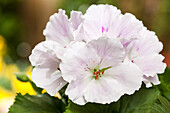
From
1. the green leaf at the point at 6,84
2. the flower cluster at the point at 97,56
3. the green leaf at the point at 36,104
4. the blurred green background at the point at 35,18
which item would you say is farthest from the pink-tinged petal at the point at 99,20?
the blurred green background at the point at 35,18

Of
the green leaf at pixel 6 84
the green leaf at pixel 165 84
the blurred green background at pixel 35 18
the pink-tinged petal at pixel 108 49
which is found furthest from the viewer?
the blurred green background at pixel 35 18

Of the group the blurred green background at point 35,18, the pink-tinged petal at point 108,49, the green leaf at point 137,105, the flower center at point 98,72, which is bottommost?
the green leaf at point 137,105

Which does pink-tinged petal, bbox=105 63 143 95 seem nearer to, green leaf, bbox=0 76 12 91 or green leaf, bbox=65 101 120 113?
green leaf, bbox=65 101 120 113

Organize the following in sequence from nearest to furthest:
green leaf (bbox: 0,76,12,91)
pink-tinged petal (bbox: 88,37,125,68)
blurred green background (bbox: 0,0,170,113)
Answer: pink-tinged petal (bbox: 88,37,125,68) → green leaf (bbox: 0,76,12,91) → blurred green background (bbox: 0,0,170,113)

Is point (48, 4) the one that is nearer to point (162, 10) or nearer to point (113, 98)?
point (162, 10)

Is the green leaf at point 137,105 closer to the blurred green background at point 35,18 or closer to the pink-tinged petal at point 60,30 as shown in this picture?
the pink-tinged petal at point 60,30

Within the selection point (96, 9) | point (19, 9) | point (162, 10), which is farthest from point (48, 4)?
point (96, 9)

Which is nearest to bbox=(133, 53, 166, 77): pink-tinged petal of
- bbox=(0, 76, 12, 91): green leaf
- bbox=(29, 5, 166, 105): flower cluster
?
bbox=(29, 5, 166, 105): flower cluster
